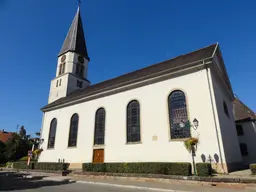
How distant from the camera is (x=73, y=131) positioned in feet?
67.4

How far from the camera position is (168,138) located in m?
13.4

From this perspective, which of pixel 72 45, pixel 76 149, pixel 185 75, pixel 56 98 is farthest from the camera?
pixel 72 45

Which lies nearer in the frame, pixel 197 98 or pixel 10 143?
pixel 197 98

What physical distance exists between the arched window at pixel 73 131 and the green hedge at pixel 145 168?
6061 mm

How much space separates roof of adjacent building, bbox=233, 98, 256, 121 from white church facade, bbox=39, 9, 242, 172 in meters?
7.29

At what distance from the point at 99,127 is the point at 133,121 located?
14.0ft

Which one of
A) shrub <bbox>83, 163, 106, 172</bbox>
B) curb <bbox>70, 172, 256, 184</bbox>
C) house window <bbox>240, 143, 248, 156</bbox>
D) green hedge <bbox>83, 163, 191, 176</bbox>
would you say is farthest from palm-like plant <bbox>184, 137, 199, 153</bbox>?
house window <bbox>240, 143, 248, 156</bbox>

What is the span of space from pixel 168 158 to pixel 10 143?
34691 millimetres

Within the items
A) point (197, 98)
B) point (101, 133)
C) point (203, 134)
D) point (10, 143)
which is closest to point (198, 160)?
point (203, 134)

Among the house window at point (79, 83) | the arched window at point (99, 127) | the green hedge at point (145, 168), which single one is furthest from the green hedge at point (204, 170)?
the house window at point (79, 83)

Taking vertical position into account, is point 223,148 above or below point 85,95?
below

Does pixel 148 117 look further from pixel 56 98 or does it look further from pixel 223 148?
pixel 56 98

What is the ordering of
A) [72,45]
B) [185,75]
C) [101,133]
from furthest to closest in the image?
[72,45], [101,133], [185,75]

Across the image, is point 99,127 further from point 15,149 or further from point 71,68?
point 15,149
